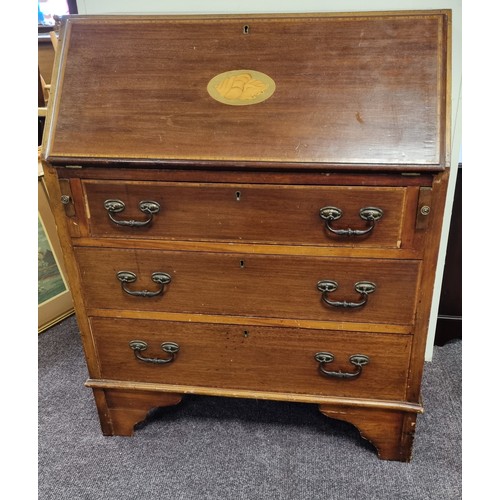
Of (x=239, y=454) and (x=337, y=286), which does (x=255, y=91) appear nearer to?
(x=337, y=286)

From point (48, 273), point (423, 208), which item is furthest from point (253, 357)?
point (48, 273)

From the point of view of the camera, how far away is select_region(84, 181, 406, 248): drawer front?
4.07ft

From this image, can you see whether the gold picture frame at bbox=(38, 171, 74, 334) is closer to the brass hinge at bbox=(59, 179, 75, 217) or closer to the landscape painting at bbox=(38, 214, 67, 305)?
the landscape painting at bbox=(38, 214, 67, 305)

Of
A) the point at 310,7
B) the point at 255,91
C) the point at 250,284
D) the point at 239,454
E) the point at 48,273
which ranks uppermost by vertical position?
the point at 310,7

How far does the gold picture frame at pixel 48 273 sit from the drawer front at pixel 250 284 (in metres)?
0.97

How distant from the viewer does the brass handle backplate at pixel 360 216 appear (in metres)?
1.23

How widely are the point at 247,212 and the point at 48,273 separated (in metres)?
1.48

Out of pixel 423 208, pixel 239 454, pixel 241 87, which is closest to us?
pixel 423 208

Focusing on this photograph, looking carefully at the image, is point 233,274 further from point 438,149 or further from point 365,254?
point 438,149

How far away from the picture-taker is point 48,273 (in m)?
2.35

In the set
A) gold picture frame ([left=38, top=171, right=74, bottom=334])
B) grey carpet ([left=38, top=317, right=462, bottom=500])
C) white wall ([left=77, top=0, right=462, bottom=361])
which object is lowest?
grey carpet ([left=38, top=317, right=462, bottom=500])

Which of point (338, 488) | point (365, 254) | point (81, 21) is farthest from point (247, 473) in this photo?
point (81, 21)

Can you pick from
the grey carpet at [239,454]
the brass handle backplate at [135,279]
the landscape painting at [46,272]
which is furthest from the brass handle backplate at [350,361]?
the landscape painting at [46,272]

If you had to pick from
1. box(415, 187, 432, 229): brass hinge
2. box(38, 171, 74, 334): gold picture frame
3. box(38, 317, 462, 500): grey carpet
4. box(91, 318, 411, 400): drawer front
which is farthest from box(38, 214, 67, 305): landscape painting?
box(415, 187, 432, 229): brass hinge
